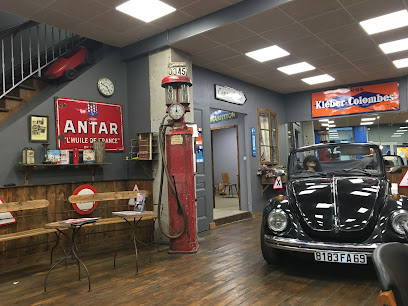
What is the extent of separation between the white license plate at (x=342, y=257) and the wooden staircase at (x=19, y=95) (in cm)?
443

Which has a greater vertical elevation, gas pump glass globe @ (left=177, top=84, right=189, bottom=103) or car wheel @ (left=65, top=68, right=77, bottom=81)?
car wheel @ (left=65, top=68, right=77, bottom=81)

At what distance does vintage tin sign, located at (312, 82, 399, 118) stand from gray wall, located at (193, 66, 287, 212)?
1111mm

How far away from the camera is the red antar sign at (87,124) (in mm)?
5215

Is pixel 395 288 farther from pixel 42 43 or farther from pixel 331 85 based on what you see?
pixel 331 85

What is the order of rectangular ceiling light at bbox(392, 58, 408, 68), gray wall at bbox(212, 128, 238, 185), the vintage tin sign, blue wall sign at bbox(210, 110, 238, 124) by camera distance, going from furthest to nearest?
gray wall at bbox(212, 128, 238, 185)
blue wall sign at bbox(210, 110, 238, 124)
the vintage tin sign
rectangular ceiling light at bbox(392, 58, 408, 68)

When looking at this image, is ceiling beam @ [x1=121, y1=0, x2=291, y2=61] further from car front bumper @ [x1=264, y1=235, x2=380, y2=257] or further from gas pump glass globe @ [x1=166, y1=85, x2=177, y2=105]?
car front bumper @ [x1=264, y1=235, x2=380, y2=257]

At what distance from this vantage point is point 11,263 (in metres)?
4.31

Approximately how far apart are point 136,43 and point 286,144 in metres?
5.59

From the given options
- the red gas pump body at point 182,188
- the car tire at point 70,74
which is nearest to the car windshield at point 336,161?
the red gas pump body at point 182,188

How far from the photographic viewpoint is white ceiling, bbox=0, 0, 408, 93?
4520 mm

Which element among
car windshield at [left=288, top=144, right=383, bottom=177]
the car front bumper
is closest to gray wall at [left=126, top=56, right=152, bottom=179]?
car windshield at [left=288, top=144, right=383, bottom=177]

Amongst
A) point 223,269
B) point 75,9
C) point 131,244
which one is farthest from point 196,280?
point 75,9

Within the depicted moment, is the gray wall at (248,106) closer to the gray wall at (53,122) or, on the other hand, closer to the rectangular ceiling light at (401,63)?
the gray wall at (53,122)

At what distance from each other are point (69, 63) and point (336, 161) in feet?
14.0
